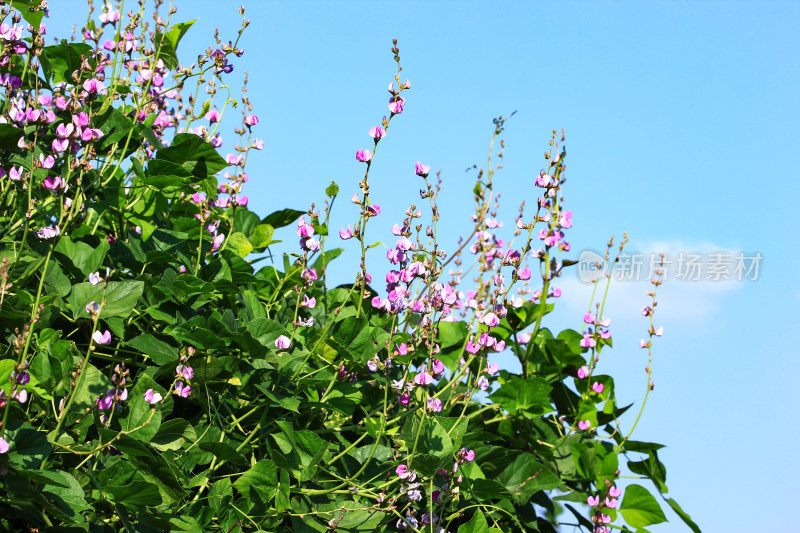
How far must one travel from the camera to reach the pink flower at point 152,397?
1970 millimetres

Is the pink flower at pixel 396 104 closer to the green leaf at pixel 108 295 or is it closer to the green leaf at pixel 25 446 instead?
the green leaf at pixel 108 295

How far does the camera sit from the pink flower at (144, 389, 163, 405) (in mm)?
1970

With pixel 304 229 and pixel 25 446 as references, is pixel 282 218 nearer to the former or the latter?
pixel 304 229

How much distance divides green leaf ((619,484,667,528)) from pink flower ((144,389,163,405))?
75.8 inches

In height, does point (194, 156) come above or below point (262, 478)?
above

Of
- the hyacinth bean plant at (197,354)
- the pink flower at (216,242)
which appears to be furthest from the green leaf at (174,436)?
the pink flower at (216,242)

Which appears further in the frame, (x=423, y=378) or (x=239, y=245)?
(x=239, y=245)

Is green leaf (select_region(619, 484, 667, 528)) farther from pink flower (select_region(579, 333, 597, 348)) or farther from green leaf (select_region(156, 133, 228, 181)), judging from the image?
green leaf (select_region(156, 133, 228, 181))

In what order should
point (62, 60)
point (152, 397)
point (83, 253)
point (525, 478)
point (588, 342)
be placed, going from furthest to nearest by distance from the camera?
point (588, 342), point (525, 478), point (62, 60), point (83, 253), point (152, 397)

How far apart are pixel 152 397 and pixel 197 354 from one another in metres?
0.24

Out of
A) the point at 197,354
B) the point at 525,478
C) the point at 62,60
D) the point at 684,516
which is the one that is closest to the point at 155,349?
the point at 197,354

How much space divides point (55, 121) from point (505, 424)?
206 centimetres

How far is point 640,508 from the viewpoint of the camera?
2.95 metres

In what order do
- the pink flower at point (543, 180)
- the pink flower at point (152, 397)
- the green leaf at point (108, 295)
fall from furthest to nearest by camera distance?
the pink flower at point (543, 180) → the green leaf at point (108, 295) → the pink flower at point (152, 397)
